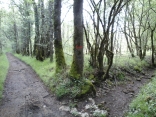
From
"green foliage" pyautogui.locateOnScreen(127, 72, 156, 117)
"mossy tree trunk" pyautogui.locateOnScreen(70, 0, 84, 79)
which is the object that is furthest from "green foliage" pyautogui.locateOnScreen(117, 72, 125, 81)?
"green foliage" pyautogui.locateOnScreen(127, 72, 156, 117)

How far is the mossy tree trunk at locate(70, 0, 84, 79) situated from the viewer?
8.56 m

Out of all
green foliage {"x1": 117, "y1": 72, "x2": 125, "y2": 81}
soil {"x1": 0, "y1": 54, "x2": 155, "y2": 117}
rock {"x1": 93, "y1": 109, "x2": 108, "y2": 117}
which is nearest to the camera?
rock {"x1": 93, "y1": 109, "x2": 108, "y2": 117}

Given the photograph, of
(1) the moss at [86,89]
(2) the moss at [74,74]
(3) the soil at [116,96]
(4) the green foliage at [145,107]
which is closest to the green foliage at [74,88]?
(1) the moss at [86,89]

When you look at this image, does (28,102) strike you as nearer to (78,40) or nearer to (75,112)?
(75,112)

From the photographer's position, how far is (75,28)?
8727 millimetres

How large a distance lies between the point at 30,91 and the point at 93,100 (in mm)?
3913

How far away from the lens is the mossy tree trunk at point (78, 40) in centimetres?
856

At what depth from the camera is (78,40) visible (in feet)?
28.7

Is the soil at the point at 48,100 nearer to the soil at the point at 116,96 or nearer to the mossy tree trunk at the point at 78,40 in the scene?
the soil at the point at 116,96

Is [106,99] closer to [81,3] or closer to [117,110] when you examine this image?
[117,110]

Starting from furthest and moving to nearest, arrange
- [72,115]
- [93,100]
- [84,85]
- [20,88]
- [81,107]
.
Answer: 1. [20,88]
2. [84,85]
3. [93,100]
4. [81,107]
5. [72,115]

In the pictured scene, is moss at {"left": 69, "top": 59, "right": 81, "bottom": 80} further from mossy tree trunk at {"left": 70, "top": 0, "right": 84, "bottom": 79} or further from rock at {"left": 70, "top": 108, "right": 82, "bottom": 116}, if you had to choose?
rock at {"left": 70, "top": 108, "right": 82, "bottom": 116}

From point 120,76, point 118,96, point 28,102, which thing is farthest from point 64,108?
point 120,76

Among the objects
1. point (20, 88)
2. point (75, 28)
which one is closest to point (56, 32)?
point (75, 28)
